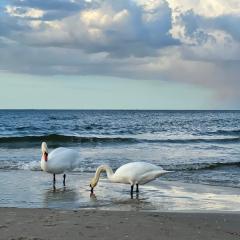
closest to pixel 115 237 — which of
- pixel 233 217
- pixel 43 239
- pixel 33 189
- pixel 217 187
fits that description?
pixel 43 239

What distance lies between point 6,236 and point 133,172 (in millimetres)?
5472

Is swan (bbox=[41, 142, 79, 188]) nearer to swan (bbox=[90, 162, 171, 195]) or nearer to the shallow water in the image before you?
the shallow water

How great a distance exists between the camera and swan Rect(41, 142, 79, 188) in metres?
13.2

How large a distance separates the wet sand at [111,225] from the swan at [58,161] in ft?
15.6

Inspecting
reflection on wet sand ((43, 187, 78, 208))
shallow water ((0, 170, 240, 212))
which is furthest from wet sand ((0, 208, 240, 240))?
reflection on wet sand ((43, 187, 78, 208))

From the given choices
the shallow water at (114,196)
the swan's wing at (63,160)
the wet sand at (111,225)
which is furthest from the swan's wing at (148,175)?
the wet sand at (111,225)

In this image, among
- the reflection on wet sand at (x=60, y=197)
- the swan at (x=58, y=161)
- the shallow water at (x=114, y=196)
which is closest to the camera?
the shallow water at (x=114, y=196)

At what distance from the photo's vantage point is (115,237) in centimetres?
632

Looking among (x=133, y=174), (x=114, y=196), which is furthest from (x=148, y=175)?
(x=114, y=196)

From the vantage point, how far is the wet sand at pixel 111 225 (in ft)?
21.1

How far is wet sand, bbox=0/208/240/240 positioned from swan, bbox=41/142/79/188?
475 cm

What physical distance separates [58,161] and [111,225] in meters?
6.48

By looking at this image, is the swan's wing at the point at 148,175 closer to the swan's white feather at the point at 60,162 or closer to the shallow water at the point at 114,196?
the shallow water at the point at 114,196

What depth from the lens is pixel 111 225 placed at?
23.0ft
